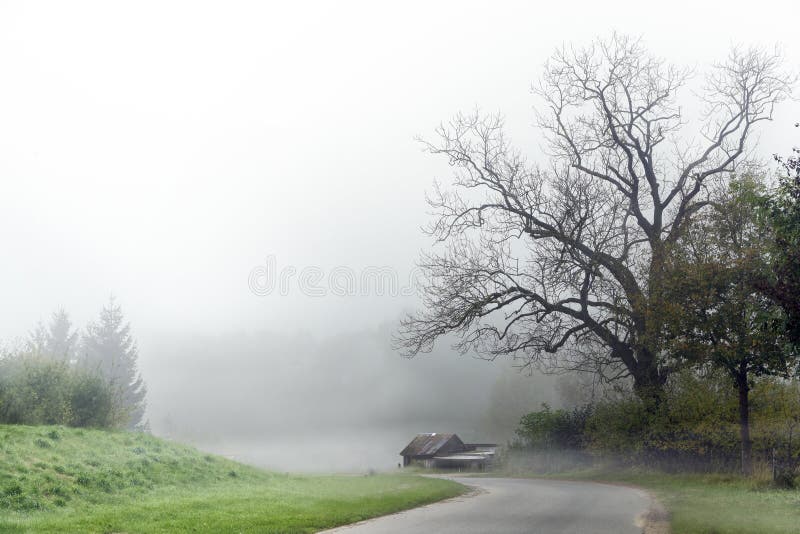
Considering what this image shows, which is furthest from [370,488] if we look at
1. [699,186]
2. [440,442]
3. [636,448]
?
[440,442]

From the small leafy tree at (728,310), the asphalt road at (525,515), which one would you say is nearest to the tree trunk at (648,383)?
the small leafy tree at (728,310)

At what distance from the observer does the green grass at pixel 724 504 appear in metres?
11.2

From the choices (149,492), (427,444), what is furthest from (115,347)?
(149,492)

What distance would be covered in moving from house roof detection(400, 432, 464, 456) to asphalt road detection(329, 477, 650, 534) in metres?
51.2

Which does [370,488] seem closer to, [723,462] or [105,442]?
[105,442]

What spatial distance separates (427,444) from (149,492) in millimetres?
57041

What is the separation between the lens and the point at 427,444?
70.8 metres

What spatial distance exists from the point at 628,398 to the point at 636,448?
2.57 m

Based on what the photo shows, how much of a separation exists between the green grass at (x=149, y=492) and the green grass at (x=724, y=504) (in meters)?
6.29

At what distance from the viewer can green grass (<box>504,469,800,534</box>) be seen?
11188mm

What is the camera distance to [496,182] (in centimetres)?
2911

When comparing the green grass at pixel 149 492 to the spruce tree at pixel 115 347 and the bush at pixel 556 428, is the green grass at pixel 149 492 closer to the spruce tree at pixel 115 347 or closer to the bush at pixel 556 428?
the bush at pixel 556 428

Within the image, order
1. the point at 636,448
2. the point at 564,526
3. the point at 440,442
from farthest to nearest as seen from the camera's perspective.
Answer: the point at 440,442 → the point at 636,448 → the point at 564,526

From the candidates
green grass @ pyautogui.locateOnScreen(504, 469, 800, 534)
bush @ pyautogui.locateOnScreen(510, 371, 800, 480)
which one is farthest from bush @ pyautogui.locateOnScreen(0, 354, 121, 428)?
bush @ pyautogui.locateOnScreen(510, 371, 800, 480)
